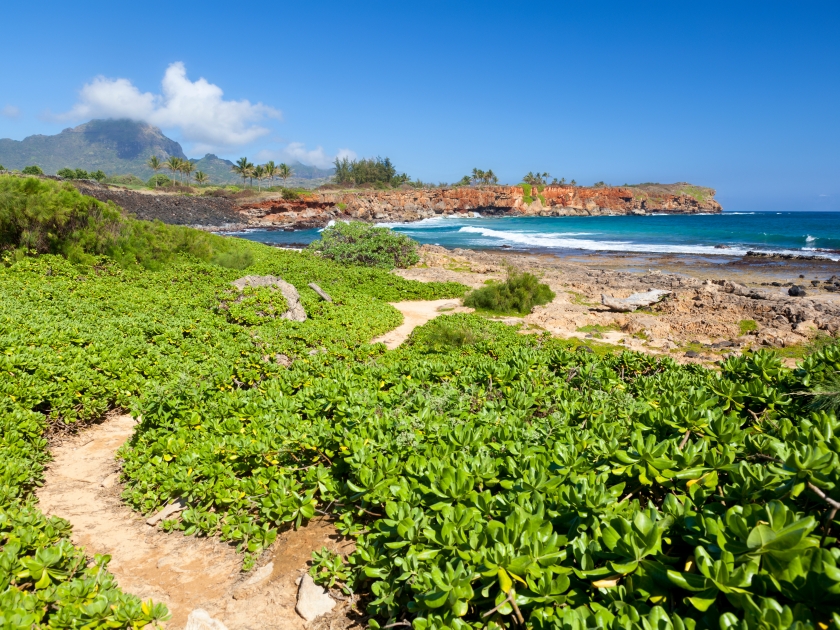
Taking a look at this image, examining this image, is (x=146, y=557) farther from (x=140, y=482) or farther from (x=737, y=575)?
(x=737, y=575)

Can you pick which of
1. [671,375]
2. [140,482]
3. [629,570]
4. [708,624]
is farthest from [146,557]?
[671,375]

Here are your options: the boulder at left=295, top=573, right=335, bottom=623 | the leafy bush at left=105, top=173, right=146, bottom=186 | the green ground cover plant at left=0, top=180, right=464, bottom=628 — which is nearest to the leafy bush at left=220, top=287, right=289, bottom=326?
the green ground cover plant at left=0, top=180, right=464, bottom=628

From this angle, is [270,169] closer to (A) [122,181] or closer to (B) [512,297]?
(A) [122,181]

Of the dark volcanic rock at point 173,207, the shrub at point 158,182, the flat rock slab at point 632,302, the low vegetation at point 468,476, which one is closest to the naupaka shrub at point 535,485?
the low vegetation at point 468,476

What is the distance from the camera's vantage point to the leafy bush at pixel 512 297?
14414 mm

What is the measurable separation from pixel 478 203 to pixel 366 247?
79414 mm

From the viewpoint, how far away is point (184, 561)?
336cm

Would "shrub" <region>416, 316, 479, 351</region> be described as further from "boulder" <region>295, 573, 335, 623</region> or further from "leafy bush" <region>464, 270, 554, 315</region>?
"boulder" <region>295, 573, 335, 623</region>

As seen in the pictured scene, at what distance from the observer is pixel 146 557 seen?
3.45 metres

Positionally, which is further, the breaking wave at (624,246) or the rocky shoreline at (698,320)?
the breaking wave at (624,246)

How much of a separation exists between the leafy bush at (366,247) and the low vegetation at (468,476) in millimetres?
15281

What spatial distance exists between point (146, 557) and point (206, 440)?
1.03 meters

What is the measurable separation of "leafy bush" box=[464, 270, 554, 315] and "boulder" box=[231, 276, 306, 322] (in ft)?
19.7

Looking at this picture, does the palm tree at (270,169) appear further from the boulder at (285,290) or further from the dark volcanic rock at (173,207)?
the boulder at (285,290)
